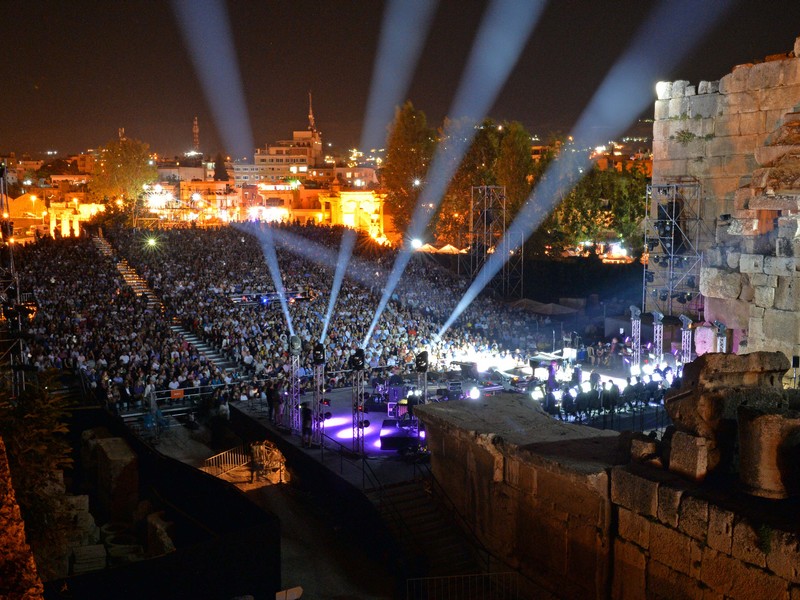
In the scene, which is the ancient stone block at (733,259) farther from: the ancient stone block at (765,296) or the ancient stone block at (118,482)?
the ancient stone block at (118,482)

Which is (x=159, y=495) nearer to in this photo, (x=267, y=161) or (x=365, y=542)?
(x=365, y=542)

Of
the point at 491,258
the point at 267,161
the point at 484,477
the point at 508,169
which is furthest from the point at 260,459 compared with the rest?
the point at 267,161

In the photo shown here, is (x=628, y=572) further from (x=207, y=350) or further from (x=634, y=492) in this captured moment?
(x=207, y=350)

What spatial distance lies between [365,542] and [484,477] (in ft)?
9.85

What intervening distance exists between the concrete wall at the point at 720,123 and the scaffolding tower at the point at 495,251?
37.3ft

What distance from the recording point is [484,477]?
10594 millimetres

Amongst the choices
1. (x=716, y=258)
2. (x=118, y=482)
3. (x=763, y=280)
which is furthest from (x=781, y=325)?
(x=118, y=482)

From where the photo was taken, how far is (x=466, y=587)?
10.4 m

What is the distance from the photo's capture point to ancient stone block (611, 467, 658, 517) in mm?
7988

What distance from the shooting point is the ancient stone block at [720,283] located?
1487 centimetres

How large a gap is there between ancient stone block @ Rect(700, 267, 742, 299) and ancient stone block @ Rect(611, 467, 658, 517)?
314 inches

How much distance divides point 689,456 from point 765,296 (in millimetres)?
6635

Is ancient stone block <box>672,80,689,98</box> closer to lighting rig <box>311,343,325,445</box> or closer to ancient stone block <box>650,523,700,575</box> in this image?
lighting rig <box>311,343,325,445</box>

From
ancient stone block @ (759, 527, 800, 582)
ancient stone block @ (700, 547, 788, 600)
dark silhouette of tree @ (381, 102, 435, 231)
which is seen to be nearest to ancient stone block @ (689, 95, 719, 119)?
ancient stone block @ (700, 547, 788, 600)
